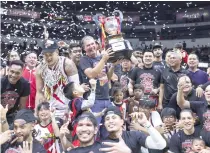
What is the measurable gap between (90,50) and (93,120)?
1.44m

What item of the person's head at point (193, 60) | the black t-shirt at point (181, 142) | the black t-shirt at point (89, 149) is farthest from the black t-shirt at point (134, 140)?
the person's head at point (193, 60)

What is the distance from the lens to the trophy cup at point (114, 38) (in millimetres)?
4953

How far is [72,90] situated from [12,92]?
0.99 meters

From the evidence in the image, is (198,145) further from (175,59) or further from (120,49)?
(175,59)

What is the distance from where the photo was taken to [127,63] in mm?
7613

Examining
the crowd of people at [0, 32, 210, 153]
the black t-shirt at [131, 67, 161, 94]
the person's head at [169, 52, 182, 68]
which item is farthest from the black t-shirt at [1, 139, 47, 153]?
the black t-shirt at [131, 67, 161, 94]

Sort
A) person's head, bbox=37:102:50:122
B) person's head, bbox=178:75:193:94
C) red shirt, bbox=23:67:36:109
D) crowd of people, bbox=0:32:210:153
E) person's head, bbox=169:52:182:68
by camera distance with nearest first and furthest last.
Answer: crowd of people, bbox=0:32:210:153 < person's head, bbox=37:102:50:122 < person's head, bbox=178:75:193:94 < red shirt, bbox=23:67:36:109 < person's head, bbox=169:52:182:68

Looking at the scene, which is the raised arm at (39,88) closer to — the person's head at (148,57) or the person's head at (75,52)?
the person's head at (75,52)

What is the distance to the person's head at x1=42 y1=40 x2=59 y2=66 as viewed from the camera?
4848 mm

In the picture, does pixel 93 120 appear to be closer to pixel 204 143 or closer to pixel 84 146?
pixel 84 146

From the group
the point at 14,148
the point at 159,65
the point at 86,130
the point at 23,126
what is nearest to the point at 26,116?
the point at 23,126

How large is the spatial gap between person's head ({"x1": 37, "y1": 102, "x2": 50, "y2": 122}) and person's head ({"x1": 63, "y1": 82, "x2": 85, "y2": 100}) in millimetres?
293

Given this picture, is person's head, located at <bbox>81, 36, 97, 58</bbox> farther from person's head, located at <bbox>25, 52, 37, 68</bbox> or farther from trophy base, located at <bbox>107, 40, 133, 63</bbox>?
person's head, located at <bbox>25, 52, 37, 68</bbox>

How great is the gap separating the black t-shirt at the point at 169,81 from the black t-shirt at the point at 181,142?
1.84 meters
